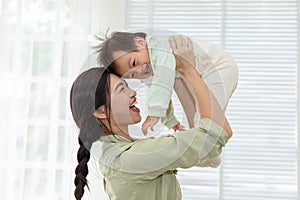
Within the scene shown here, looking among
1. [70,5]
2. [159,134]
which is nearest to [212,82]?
[159,134]

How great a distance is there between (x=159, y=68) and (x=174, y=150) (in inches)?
6.1

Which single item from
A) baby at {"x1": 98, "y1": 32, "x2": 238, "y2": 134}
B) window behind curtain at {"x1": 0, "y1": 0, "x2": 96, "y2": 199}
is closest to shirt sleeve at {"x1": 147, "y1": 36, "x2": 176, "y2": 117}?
baby at {"x1": 98, "y1": 32, "x2": 238, "y2": 134}

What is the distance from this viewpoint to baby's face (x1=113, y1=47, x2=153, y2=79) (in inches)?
33.9

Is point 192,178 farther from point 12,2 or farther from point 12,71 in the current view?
point 12,2

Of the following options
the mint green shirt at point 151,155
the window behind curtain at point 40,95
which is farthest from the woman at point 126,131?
the window behind curtain at point 40,95

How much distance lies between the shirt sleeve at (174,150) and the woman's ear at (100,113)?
0.08 metres

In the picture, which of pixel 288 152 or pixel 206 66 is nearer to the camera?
pixel 206 66

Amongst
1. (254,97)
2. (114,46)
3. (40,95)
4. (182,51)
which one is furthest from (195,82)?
(40,95)

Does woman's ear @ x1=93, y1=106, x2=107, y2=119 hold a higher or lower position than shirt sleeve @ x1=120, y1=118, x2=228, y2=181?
higher

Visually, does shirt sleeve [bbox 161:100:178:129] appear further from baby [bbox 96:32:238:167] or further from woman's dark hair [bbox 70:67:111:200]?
woman's dark hair [bbox 70:67:111:200]

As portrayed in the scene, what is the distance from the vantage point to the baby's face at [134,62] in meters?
0.86

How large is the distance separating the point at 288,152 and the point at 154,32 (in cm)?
127

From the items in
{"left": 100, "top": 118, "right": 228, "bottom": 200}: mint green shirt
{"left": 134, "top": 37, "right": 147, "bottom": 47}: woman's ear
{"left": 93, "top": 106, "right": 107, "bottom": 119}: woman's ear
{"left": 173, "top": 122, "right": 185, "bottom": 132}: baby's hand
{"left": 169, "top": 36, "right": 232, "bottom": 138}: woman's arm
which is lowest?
{"left": 100, "top": 118, "right": 228, "bottom": 200}: mint green shirt

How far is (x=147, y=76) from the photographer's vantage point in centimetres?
89
